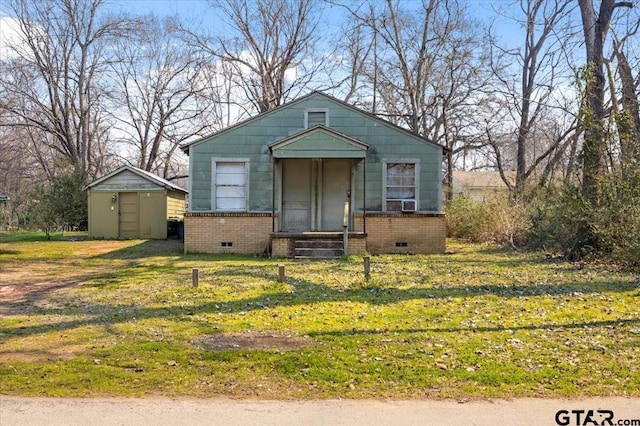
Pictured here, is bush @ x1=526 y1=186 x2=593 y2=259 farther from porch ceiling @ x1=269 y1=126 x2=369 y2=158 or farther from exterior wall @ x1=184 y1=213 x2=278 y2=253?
exterior wall @ x1=184 y1=213 x2=278 y2=253

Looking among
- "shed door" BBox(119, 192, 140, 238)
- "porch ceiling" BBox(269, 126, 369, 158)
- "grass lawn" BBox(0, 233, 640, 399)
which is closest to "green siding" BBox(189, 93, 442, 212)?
"porch ceiling" BBox(269, 126, 369, 158)

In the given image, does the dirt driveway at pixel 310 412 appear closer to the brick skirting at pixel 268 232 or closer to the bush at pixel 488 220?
the brick skirting at pixel 268 232

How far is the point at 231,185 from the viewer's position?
15.8 metres

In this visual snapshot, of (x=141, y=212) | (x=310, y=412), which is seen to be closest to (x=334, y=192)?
(x=141, y=212)

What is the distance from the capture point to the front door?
16344mm

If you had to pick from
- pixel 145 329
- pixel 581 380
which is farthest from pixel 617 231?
pixel 145 329

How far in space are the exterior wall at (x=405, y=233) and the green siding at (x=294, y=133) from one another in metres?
0.39

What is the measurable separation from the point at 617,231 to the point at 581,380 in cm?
830

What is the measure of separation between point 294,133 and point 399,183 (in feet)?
12.3

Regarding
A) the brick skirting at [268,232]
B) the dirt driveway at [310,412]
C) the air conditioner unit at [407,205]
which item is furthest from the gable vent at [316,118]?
the dirt driveway at [310,412]

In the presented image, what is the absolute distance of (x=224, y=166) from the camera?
1583 cm

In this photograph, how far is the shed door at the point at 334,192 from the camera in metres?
16.3

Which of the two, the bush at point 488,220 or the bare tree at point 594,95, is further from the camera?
the bush at point 488,220

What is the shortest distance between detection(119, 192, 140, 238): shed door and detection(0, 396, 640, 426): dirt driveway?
720 inches
